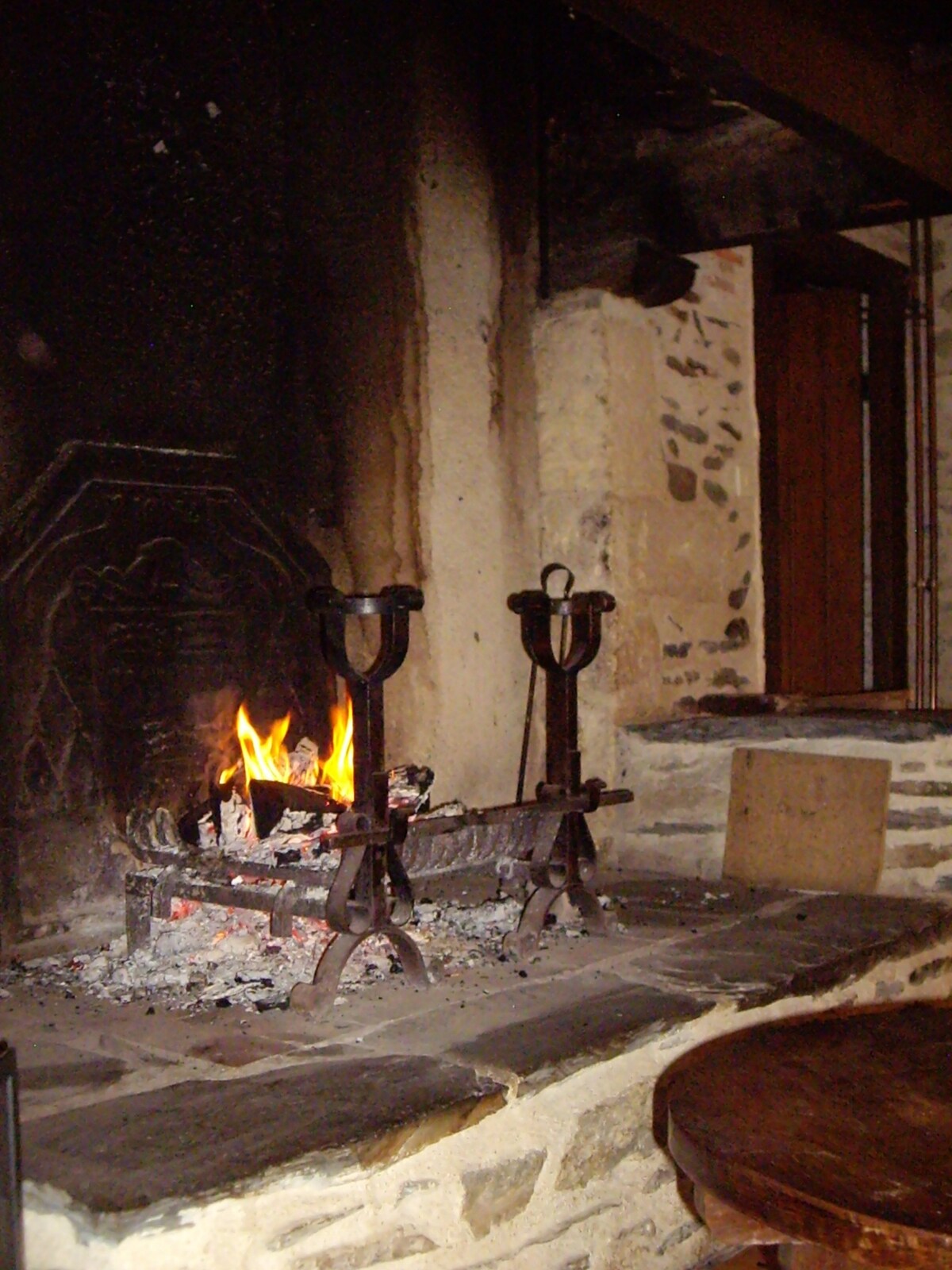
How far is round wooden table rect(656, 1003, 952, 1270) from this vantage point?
159cm

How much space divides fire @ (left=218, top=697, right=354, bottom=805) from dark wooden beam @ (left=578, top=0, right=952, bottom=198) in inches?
77.9

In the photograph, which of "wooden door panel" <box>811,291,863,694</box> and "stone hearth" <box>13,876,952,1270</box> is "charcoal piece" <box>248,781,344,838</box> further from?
"wooden door panel" <box>811,291,863,694</box>

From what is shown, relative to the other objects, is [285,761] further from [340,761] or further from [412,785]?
[412,785]

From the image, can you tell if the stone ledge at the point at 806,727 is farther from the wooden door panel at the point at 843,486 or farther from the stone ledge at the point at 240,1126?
the stone ledge at the point at 240,1126

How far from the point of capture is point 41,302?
133 inches

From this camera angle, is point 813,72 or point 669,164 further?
point 669,164

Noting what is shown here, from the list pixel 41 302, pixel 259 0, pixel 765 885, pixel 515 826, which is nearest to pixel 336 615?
pixel 515 826

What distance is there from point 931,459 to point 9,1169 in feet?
17.3

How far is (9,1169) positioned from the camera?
5.51 ft

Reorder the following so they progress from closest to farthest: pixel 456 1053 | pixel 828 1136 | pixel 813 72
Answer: pixel 828 1136, pixel 456 1053, pixel 813 72

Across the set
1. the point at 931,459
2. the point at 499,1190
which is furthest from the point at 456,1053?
the point at 931,459

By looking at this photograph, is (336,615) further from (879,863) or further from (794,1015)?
(879,863)

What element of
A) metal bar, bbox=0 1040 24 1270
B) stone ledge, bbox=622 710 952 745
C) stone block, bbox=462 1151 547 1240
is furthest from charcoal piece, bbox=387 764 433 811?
metal bar, bbox=0 1040 24 1270

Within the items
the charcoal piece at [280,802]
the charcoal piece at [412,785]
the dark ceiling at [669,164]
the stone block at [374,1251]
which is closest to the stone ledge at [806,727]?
the charcoal piece at [412,785]
